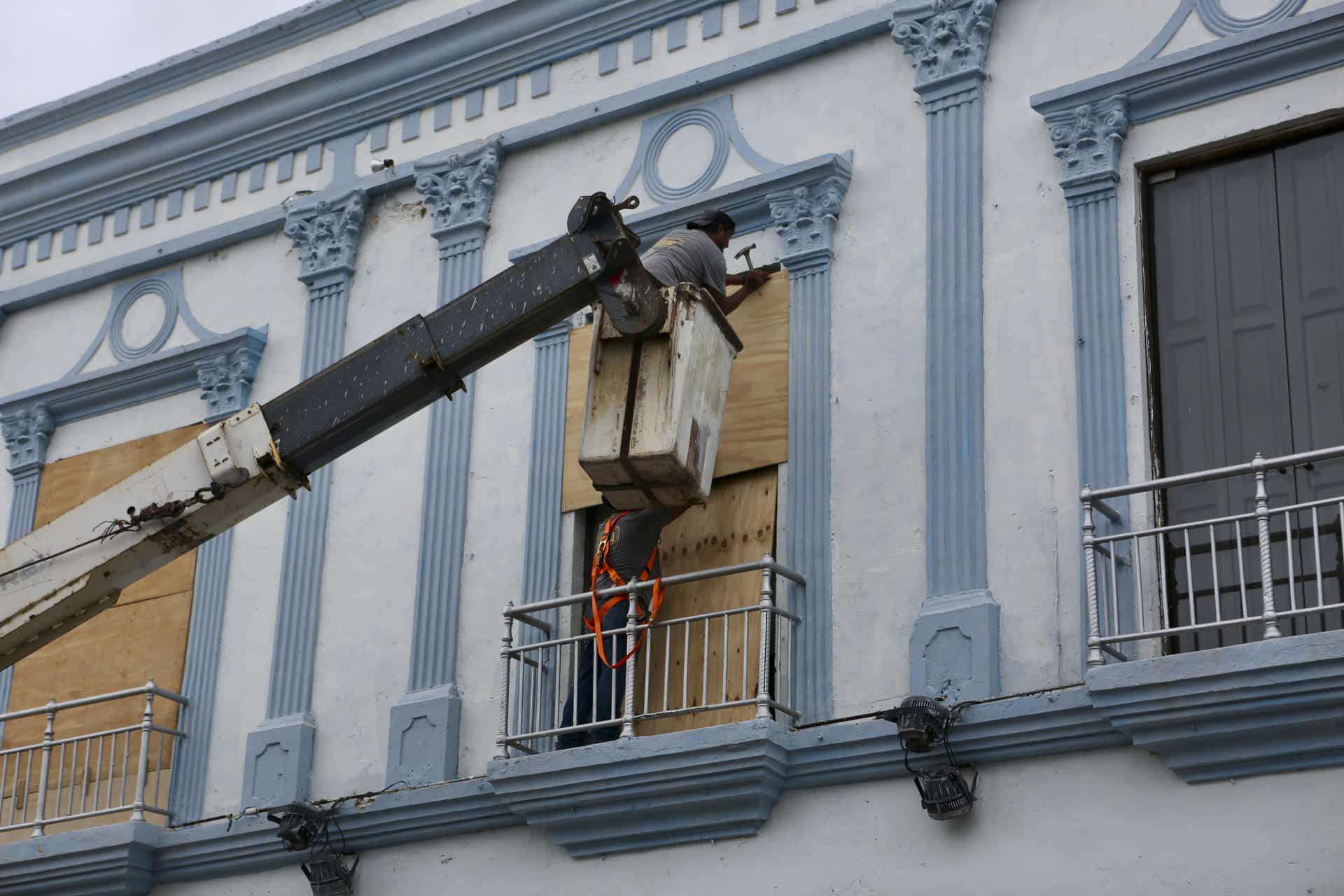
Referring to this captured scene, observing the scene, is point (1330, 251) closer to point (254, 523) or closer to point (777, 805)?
point (777, 805)

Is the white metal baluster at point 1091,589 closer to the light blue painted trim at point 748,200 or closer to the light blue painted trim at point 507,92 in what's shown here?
the light blue painted trim at point 748,200

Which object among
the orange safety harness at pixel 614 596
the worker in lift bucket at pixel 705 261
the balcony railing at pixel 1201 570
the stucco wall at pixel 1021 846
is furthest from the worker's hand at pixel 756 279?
the stucco wall at pixel 1021 846

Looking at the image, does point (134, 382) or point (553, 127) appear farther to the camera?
point (134, 382)

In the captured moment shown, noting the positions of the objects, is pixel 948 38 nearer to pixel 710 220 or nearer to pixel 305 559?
pixel 710 220

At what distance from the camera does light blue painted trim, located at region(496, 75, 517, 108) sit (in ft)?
47.9

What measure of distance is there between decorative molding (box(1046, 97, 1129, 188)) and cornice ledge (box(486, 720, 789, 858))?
3.56 meters

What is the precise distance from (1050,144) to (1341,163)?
→ 163 cm

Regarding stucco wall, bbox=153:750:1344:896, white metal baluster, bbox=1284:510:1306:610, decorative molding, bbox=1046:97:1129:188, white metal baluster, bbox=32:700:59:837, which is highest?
decorative molding, bbox=1046:97:1129:188

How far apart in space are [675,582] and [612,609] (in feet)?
1.96

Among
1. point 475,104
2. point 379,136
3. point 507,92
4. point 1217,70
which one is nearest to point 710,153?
point 507,92

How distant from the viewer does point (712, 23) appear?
544 inches

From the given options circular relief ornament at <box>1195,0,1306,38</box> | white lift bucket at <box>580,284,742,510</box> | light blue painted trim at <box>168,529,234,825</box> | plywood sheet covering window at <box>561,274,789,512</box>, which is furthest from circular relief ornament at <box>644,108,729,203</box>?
light blue painted trim at <box>168,529,234,825</box>

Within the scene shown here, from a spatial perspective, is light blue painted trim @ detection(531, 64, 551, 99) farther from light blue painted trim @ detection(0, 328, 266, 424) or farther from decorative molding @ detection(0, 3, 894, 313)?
light blue painted trim @ detection(0, 328, 266, 424)

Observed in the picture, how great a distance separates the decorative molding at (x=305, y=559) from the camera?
13477 millimetres
